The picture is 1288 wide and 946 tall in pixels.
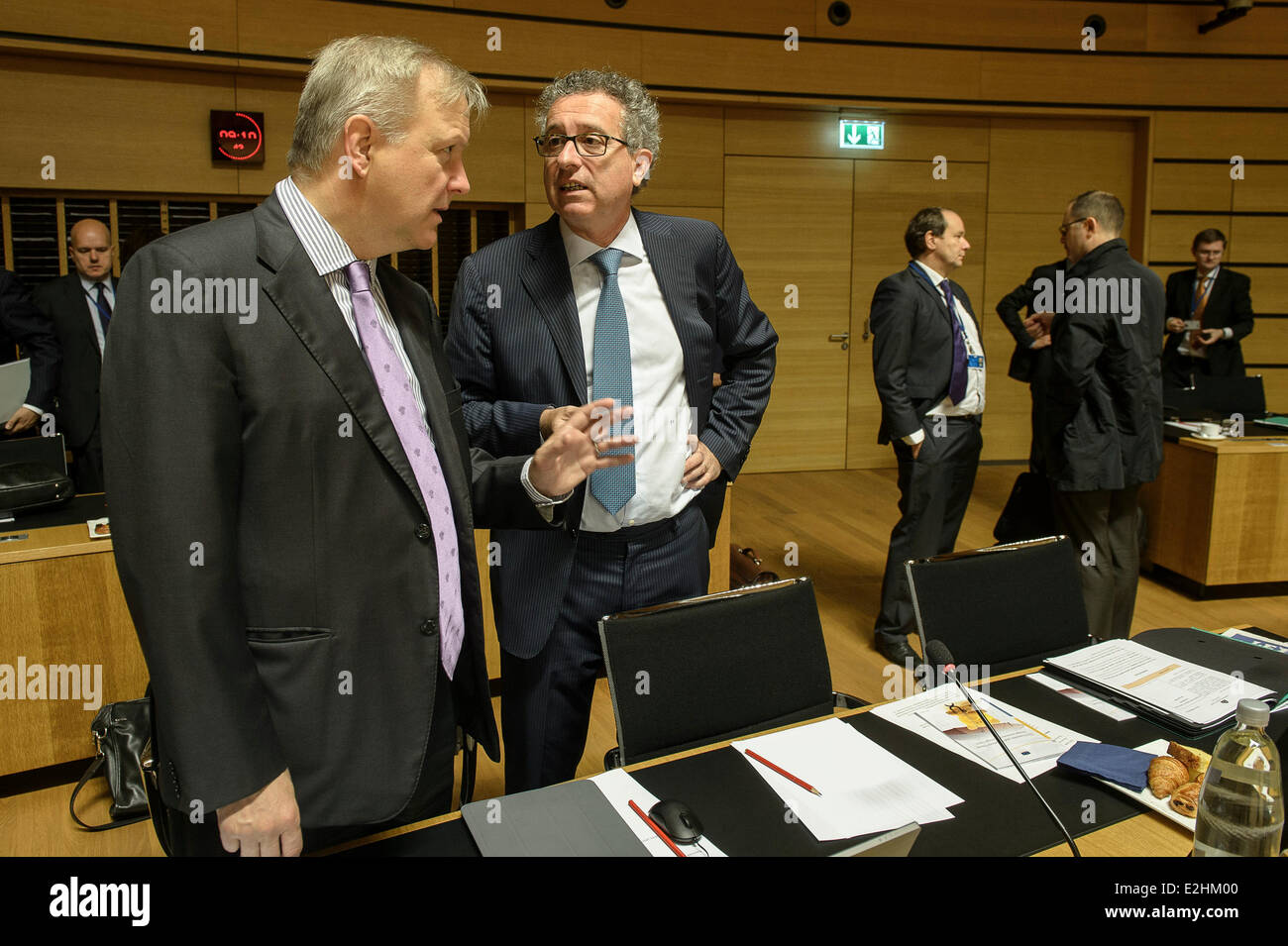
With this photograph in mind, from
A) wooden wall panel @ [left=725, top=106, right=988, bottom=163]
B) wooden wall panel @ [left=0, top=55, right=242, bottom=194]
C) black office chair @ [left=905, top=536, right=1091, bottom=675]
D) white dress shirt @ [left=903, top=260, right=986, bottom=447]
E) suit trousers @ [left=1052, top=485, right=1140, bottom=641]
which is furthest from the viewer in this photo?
wooden wall panel @ [left=725, top=106, right=988, bottom=163]

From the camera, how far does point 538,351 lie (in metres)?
2.04

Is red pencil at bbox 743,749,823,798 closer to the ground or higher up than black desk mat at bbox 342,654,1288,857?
higher up

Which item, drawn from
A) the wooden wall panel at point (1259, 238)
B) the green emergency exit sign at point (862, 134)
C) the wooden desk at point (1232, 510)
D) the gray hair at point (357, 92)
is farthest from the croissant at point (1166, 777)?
the wooden wall panel at point (1259, 238)

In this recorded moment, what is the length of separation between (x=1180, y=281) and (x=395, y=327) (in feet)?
21.0

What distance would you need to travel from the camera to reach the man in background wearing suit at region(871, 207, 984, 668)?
12.8ft

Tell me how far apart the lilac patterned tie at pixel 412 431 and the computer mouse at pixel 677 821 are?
401 millimetres

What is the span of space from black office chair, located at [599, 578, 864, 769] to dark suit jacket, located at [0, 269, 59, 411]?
3879 mm

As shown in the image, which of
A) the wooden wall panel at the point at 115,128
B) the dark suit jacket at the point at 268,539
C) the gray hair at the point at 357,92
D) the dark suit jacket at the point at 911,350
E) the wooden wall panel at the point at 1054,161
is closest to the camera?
the dark suit jacket at the point at 268,539

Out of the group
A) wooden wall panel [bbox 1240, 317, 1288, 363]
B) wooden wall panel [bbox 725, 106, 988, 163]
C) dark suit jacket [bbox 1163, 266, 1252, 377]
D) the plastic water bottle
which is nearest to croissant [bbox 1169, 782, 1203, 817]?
the plastic water bottle

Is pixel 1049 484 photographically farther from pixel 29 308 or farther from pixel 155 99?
pixel 155 99

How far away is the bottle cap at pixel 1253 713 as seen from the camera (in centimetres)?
121

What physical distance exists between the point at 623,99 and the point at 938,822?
4.99 ft

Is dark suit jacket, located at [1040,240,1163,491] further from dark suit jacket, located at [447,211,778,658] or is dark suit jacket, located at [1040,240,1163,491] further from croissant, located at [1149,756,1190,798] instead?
croissant, located at [1149,756,1190,798]

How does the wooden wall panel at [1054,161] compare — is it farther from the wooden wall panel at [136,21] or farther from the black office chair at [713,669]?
the black office chair at [713,669]
